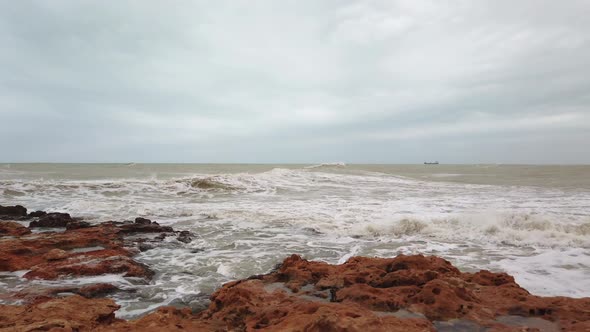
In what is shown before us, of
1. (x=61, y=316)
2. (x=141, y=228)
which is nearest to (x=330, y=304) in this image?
(x=61, y=316)

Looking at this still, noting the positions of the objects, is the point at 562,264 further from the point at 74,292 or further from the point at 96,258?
the point at 96,258

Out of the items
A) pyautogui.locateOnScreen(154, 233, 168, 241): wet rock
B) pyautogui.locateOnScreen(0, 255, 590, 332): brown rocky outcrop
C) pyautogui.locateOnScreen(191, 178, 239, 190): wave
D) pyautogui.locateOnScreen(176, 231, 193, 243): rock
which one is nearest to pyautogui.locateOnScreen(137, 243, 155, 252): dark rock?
pyautogui.locateOnScreen(154, 233, 168, 241): wet rock

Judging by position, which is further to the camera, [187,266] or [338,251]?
[338,251]

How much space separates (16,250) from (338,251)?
5.73 metres

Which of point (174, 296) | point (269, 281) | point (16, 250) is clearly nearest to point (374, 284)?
point (269, 281)

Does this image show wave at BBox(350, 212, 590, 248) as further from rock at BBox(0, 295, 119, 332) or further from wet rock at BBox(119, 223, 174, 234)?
rock at BBox(0, 295, 119, 332)

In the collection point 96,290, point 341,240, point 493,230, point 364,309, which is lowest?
point 341,240

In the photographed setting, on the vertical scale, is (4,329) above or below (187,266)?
above

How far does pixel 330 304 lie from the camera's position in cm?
328

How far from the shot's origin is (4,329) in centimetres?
273

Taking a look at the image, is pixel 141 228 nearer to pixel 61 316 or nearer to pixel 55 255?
pixel 55 255

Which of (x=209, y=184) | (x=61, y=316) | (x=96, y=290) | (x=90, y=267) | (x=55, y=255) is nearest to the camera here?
(x=61, y=316)

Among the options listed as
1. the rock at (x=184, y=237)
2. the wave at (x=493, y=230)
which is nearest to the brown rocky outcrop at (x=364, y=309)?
the rock at (x=184, y=237)

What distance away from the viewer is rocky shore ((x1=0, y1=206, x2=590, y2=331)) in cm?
290
